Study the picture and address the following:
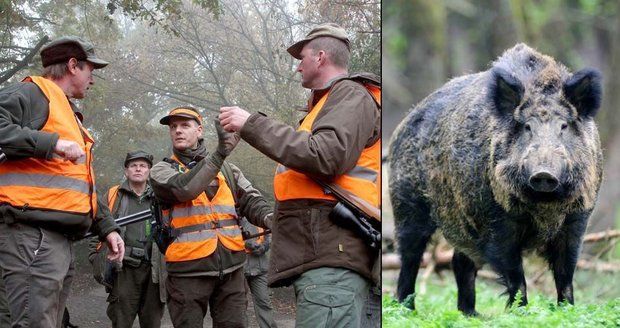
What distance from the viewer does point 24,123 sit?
355 centimetres

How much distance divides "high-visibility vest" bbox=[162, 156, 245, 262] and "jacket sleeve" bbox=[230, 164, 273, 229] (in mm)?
162

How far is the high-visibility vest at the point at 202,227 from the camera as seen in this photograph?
14.6ft

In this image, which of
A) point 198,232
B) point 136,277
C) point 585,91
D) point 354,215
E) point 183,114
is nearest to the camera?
point 354,215


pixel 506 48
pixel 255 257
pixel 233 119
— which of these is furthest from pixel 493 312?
pixel 255 257

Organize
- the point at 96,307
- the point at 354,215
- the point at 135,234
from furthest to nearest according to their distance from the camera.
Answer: the point at 96,307, the point at 135,234, the point at 354,215

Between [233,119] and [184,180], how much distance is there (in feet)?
4.10

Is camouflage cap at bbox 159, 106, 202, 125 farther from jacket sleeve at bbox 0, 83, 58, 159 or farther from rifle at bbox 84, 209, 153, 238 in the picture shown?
jacket sleeve at bbox 0, 83, 58, 159

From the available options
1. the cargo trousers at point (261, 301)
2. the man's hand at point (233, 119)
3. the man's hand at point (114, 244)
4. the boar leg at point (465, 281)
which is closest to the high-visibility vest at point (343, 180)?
the man's hand at point (233, 119)

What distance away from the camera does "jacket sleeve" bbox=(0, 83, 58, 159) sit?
337 centimetres

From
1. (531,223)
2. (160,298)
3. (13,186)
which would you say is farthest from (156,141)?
(531,223)

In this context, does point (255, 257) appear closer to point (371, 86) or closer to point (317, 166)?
point (371, 86)

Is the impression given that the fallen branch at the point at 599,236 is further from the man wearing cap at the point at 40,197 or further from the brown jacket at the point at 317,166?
the man wearing cap at the point at 40,197

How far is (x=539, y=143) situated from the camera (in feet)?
10.0

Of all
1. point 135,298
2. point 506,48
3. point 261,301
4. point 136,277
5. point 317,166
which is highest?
point 506,48
